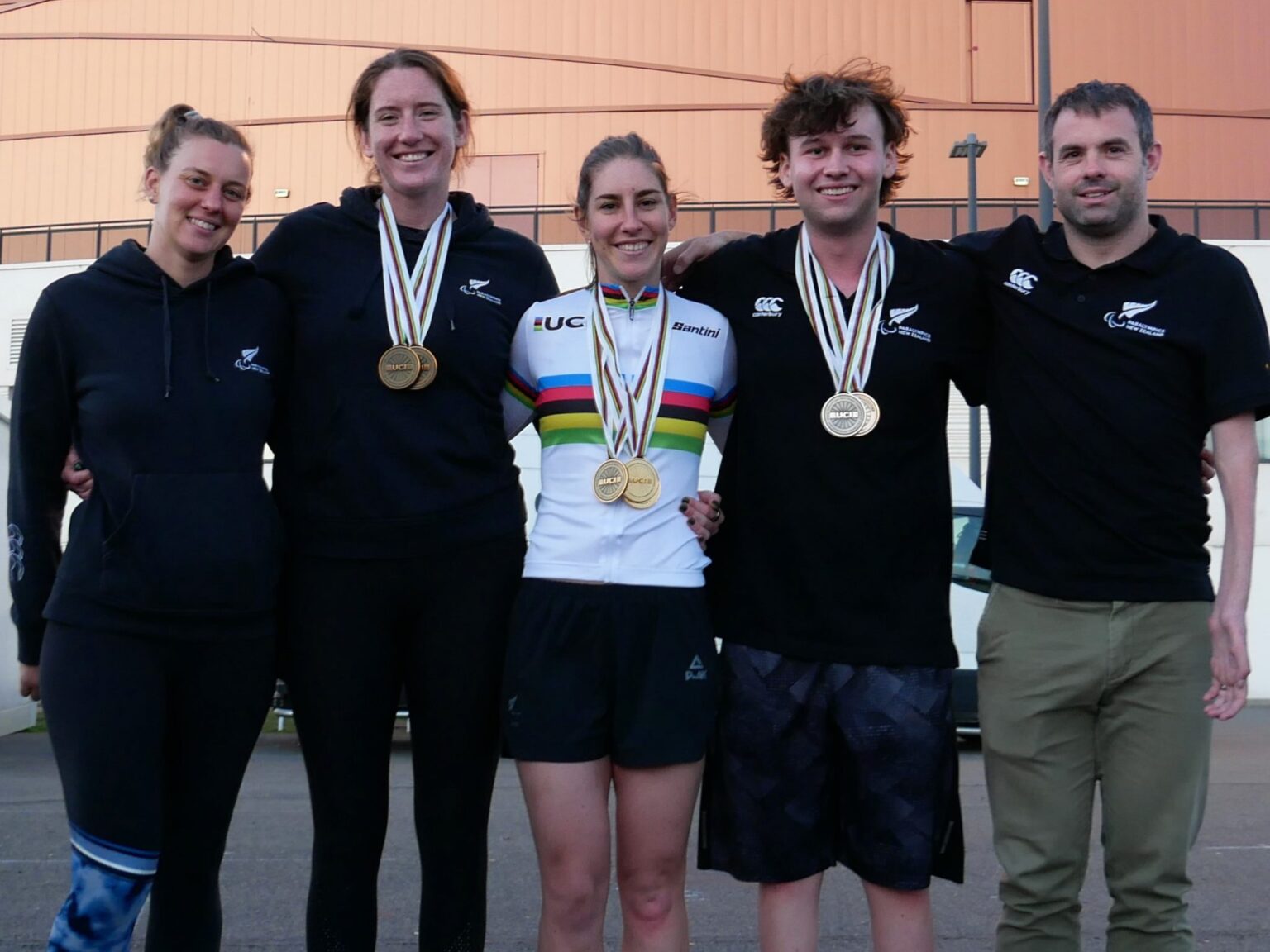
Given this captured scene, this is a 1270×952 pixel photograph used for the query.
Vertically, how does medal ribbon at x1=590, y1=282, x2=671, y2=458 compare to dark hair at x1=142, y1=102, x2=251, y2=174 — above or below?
below

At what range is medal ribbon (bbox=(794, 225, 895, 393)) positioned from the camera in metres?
3.50

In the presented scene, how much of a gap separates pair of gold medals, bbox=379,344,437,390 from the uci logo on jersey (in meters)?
0.30

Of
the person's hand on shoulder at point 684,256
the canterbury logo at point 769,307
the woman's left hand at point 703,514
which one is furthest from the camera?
the person's hand on shoulder at point 684,256

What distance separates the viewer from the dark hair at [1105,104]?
3.57m

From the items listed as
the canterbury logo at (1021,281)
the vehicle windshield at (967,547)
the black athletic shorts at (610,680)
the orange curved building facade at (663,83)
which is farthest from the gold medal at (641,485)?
the orange curved building facade at (663,83)

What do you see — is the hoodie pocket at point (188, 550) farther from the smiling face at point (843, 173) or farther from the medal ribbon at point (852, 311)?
the smiling face at point (843, 173)

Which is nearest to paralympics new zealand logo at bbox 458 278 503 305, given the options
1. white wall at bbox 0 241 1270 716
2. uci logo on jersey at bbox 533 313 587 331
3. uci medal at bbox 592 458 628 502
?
uci logo on jersey at bbox 533 313 587 331

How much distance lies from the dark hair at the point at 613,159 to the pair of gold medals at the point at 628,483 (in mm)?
707

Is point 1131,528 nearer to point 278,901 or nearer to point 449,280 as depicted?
point 449,280

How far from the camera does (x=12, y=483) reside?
348cm

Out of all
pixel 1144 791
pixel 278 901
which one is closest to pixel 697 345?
pixel 1144 791

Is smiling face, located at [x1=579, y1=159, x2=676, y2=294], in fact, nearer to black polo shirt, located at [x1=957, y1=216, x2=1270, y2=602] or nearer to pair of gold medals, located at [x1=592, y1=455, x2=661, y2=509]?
pair of gold medals, located at [x1=592, y1=455, x2=661, y2=509]

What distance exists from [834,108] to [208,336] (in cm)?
169

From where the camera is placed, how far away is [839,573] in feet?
11.4
